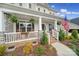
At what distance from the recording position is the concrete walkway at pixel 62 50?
6299 millimetres

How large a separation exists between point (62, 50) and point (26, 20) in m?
1.39

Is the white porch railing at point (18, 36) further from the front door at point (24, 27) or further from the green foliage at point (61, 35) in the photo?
the green foliage at point (61, 35)

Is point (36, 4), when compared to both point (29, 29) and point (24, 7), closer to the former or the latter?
point (24, 7)

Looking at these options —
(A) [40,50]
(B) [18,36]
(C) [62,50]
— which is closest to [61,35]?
(C) [62,50]

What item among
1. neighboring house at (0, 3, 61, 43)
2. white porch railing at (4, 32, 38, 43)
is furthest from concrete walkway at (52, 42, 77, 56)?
white porch railing at (4, 32, 38, 43)

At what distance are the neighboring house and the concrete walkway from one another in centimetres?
49

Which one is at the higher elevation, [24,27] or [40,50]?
[24,27]

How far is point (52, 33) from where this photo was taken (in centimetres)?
661

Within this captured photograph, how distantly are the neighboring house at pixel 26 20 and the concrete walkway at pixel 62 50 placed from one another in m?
0.49

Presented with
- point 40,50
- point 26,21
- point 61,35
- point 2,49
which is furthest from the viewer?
Result: point 61,35

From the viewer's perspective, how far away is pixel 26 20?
6469mm

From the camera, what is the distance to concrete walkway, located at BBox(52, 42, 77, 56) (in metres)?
6.30

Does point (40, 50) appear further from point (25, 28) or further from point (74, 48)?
point (74, 48)

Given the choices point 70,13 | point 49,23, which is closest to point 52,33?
point 49,23
